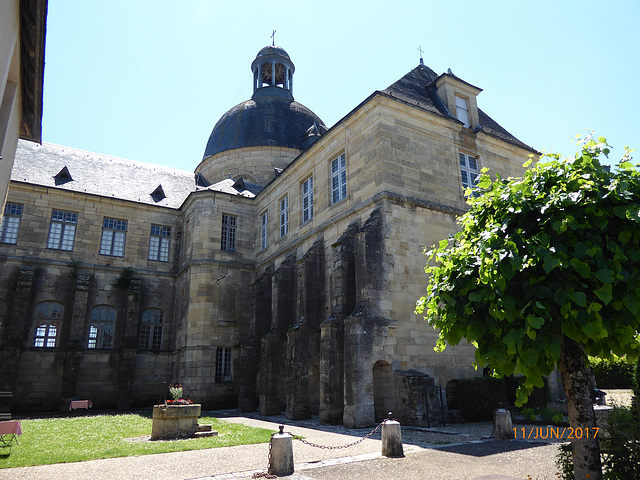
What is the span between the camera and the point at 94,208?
70.7 ft

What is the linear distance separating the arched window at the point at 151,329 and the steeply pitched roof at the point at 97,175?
564 cm

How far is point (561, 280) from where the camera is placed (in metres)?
4.29

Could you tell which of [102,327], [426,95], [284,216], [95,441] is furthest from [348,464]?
[102,327]

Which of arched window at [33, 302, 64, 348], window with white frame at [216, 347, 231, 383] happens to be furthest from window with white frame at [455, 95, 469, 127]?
arched window at [33, 302, 64, 348]

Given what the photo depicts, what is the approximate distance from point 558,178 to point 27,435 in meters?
12.7

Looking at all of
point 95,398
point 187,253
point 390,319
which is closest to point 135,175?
point 187,253

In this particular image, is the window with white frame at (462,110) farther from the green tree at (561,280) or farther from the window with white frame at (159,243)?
the window with white frame at (159,243)

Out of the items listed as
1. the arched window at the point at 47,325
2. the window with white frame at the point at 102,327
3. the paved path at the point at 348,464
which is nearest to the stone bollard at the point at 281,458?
the paved path at the point at 348,464

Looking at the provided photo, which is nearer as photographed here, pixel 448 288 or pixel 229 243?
pixel 448 288

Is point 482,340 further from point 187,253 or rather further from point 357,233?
point 187,253

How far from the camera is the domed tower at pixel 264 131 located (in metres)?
25.9

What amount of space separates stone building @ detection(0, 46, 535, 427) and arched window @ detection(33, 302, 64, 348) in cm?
8

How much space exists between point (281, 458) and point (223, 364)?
1335 cm

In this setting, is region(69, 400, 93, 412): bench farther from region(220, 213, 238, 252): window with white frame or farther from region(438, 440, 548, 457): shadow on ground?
region(438, 440, 548, 457): shadow on ground
